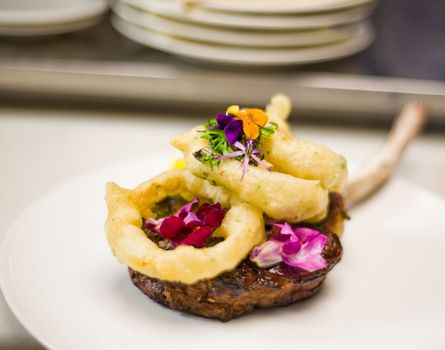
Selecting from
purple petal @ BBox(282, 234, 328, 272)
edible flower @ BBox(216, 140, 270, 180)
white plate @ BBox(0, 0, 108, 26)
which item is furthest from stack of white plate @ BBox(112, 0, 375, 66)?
purple petal @ BBox(282, 234, 328, 272)

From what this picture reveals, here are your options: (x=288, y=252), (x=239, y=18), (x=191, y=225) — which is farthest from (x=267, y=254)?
(x=239, y=18)

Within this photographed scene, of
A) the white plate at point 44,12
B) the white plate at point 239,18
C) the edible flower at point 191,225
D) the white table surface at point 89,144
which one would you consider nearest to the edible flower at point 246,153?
the edible flower at point 191,225

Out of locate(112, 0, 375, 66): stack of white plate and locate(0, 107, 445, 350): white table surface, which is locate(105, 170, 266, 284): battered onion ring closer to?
locate(0, 107, 445, 350): white table surface

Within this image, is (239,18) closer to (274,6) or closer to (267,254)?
(274,6)

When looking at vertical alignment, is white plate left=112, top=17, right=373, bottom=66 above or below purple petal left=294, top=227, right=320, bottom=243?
below

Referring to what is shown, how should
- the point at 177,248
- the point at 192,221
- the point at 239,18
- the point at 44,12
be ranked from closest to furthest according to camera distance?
the point at 177,248 → the point at 192,221 → the point at 239,18 → the point at 44,12

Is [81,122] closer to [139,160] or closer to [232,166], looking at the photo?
[139,160]

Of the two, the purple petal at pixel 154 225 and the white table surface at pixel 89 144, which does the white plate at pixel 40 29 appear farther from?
the purple petal at pixel 154 225
